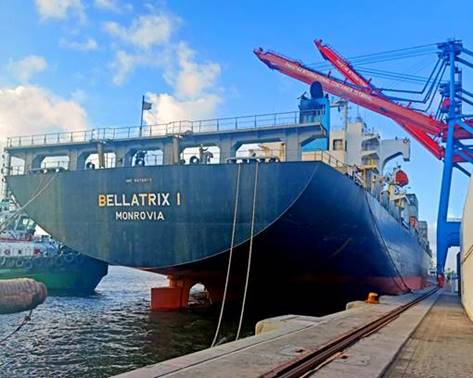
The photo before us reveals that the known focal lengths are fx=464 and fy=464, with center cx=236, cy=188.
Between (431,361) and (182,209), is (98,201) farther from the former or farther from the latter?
(431,361)

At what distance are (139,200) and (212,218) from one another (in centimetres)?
224

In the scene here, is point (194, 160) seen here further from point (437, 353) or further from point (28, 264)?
point (28, 264)

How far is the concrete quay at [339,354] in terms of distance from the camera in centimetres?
450

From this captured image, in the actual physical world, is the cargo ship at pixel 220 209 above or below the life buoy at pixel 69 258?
above

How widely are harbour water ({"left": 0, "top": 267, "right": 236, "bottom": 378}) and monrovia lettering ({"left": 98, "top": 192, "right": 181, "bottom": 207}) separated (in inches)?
130

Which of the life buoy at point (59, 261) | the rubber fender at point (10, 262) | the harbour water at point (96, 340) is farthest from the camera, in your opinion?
the life buoy at point (59, 261)

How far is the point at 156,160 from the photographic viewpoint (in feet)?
46.5

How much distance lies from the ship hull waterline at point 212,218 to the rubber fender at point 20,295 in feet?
12.9

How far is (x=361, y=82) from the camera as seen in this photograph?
24203 mm

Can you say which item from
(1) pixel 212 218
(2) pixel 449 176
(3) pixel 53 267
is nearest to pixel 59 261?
(3) pixel 53 267

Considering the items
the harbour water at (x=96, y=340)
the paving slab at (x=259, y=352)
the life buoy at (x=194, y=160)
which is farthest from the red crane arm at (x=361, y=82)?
the paving slab at (x=259, y=352)

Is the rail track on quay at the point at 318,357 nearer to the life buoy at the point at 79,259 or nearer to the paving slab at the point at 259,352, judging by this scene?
the paving slab at the point at 259,352

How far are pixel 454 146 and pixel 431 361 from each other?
69.7 feet

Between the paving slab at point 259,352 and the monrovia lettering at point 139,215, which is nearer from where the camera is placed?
the paving slab at point 259,352
